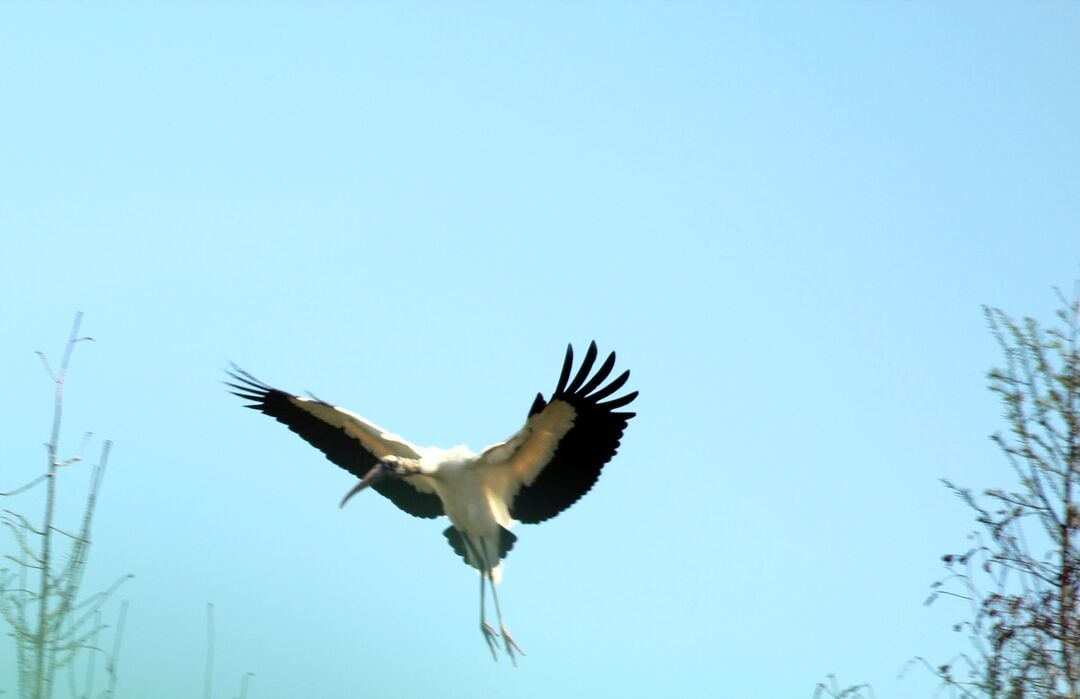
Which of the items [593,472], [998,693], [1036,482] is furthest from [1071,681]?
[593,472]

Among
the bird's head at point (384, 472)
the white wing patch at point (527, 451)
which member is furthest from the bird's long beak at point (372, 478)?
the white wing patch at point (527, 451)

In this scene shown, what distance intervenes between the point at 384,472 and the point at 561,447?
1819 mm

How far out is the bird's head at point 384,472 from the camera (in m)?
11.0

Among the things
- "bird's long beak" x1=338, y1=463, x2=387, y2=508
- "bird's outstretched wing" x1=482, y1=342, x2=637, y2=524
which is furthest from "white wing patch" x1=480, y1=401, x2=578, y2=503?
"bird's long beak" x1=338, y1=463, x2=387, y2=508

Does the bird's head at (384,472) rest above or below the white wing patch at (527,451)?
above

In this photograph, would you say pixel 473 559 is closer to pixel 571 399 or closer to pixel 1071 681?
pixel 571 399

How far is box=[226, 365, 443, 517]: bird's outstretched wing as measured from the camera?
11250mm

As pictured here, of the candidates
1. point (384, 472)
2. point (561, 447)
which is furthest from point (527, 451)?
point (384, 472)

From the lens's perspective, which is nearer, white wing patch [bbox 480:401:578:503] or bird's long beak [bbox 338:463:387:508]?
white wing patch [bbox 480:401:578:503]

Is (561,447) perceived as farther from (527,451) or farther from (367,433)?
(367,433)

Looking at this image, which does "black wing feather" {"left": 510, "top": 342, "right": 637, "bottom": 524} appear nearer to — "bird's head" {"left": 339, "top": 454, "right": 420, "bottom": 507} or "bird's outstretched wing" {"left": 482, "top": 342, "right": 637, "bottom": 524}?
"bird's outstretched wing" {"left": 482, "top": 342, "right": 637, "bottom": 524}

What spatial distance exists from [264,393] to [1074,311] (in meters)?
6.25

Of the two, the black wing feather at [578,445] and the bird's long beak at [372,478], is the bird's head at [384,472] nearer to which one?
the bird's long beak at [372,478]

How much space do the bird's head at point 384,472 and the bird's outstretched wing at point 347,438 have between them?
10 centimetres
